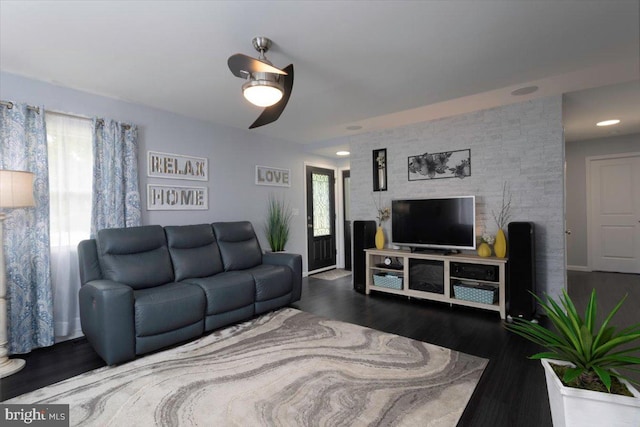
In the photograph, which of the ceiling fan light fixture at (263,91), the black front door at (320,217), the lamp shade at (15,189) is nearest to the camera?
the ceiling fan light fixture at (263,91)

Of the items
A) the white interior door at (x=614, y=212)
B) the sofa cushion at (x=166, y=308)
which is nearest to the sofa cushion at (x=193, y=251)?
the sofa cushion at (x=166, y=308)

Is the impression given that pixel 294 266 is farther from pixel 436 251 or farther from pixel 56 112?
pixel 56 112

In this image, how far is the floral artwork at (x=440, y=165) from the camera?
12.6 feet

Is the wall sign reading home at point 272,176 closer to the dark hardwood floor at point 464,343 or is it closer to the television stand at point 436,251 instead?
the dark hardwood floor at point 464,343

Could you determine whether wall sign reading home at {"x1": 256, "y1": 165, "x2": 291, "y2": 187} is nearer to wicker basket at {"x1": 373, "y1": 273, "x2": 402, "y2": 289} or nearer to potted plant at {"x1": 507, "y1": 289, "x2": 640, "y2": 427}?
wicker basket at {"x1": 373, "y1": 273, "x2": 402, "y2": 289}

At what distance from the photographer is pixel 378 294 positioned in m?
4.28

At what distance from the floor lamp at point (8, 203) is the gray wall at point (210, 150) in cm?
86

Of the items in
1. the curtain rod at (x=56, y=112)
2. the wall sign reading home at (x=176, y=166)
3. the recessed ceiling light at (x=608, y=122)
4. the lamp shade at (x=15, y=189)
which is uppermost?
the recessed ceiling light at (x=608, y=122)

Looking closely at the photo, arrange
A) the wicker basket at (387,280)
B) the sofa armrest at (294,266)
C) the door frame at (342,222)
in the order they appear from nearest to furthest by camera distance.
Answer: the sofa armrest at (294,266) → the wicker basket at (387,280) → the door frame at (342,222)

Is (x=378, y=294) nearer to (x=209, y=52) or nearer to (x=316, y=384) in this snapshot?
(x=316, y=384)

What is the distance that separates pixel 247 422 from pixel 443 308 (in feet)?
8.80

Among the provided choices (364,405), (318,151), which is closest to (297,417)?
(364,405)

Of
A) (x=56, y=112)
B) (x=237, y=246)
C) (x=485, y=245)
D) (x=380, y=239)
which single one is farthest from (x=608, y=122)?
(x=56, y=112)

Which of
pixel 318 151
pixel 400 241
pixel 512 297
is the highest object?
pixel 318 151
